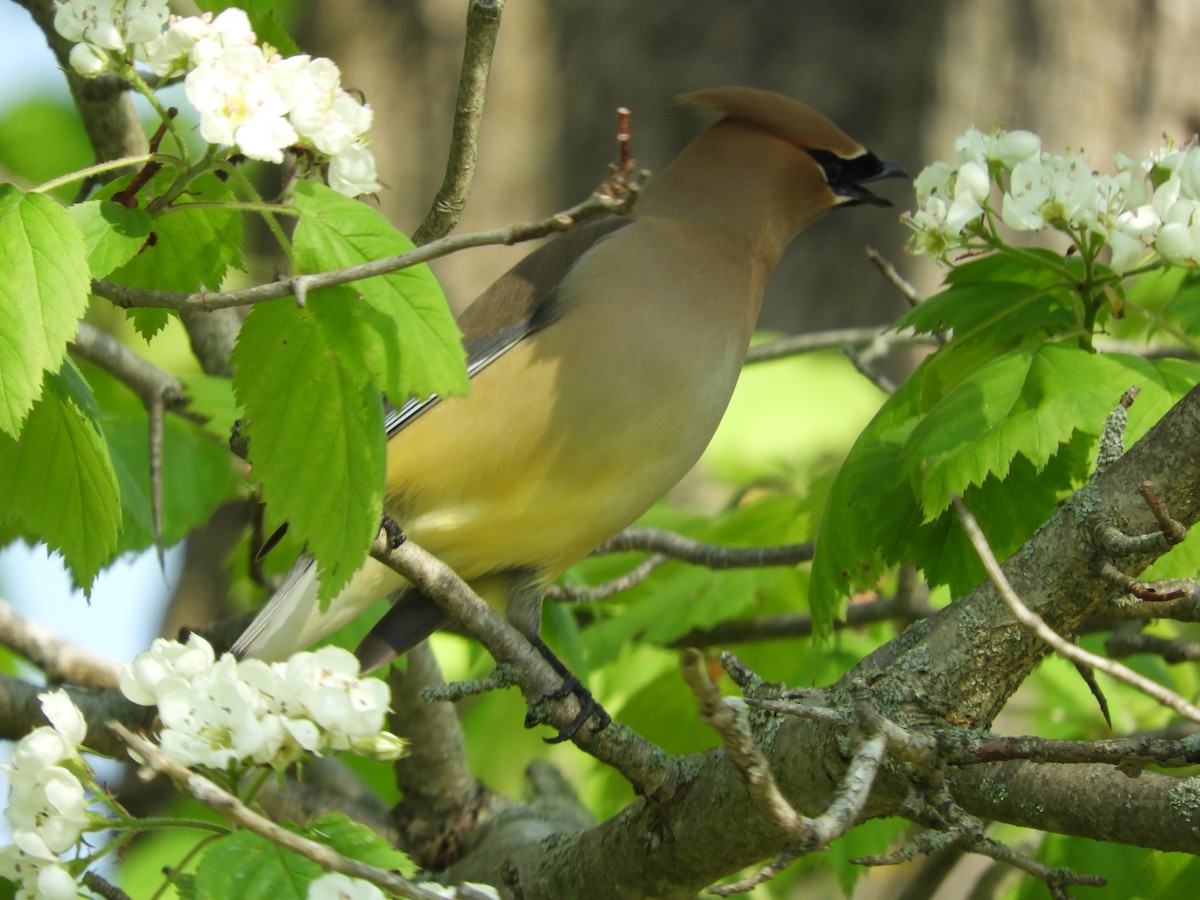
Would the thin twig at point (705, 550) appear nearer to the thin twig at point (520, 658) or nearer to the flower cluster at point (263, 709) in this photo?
the thin twig at point (520, 658)

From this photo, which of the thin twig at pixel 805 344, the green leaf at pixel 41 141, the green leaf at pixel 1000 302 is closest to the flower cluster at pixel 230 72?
the green leaf at pixel 1000 302

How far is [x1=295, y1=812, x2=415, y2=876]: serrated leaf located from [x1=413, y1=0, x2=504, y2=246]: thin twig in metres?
0.82

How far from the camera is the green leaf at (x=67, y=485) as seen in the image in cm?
197

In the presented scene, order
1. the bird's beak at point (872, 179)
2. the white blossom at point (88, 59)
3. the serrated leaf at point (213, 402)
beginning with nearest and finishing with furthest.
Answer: the white blossom at point (88, 59) → the serrated leaf at point (213, 402) → the bird's beak at point (872, 179)

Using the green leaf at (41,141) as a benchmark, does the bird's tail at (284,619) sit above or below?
below

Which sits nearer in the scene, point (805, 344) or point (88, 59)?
point (88, 59)

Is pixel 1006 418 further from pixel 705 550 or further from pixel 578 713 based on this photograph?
pixel 705 550

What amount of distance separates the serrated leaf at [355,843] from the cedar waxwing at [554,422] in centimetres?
119

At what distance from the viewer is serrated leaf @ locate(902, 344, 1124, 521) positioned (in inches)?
83.4

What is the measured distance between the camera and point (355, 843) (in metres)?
1.63

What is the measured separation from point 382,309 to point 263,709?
17.9 inches

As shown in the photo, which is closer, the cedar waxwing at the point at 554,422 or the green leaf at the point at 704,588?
the cedar waxwing at the point at 554,422

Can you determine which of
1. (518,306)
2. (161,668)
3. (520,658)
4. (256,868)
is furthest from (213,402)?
(256,868)

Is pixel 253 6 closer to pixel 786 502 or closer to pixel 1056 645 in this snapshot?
pixel 1056 645
